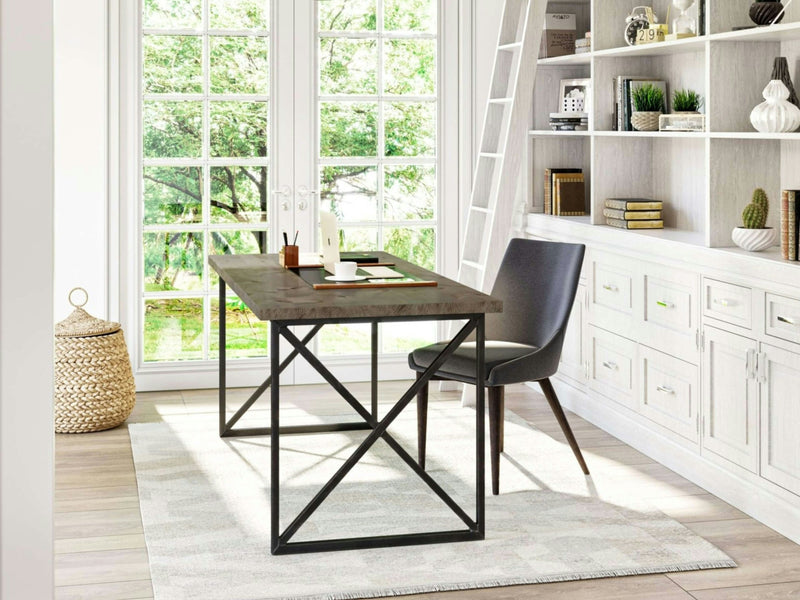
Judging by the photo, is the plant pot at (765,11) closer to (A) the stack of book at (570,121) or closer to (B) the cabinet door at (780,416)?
(B) the cabinet door at (780,416)

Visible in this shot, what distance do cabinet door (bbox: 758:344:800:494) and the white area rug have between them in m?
0.39

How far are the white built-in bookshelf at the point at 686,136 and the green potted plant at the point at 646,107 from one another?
8 cm

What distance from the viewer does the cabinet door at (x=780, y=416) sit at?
3.53 meters

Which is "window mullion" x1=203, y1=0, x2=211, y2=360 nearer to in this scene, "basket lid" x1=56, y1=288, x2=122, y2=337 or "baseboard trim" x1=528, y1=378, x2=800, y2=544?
"basket lid" x1=56, y1=288, x2=122, y2=337

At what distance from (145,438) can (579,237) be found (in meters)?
2.42

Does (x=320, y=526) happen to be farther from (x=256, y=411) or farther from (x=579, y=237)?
(x=579, y=237)

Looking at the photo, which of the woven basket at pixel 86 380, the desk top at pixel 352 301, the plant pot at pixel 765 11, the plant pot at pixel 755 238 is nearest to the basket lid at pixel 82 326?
the woven basket at pixel 86 380

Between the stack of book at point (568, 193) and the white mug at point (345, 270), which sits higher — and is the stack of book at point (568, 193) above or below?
above

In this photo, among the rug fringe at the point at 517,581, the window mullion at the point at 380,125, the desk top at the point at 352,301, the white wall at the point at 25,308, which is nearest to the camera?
the white wall at the point at 25,308

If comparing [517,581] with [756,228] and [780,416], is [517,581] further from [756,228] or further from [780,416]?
[756,228]

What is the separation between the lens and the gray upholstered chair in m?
4.07

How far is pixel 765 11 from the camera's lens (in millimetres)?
3863

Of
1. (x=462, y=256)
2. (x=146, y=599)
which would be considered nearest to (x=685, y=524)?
(x=146, y=599)

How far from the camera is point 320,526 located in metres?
3.67
